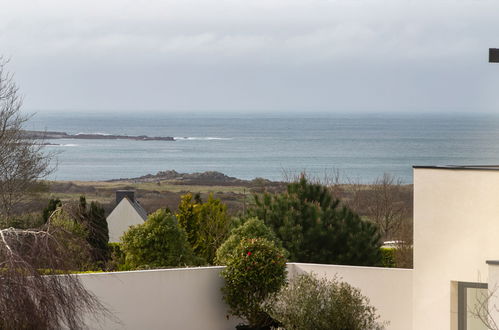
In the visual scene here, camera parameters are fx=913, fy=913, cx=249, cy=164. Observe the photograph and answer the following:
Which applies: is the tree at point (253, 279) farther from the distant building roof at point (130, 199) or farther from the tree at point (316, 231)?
the distant building roof at point (130, 199)

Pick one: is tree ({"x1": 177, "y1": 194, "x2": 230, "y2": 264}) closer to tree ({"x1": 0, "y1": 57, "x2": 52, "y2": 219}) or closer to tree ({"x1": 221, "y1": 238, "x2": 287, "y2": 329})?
tree ({"x1": 221, "y1": 238, "x2": 287, "y2": 329})

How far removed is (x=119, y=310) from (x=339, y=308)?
3.90 m

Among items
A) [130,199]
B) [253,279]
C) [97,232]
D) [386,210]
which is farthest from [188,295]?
[130,199]

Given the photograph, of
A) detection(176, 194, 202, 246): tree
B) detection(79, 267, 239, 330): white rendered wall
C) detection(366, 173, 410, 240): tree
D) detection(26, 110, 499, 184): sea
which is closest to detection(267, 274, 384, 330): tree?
detection(79, 267, 239, 330): white rendered wall

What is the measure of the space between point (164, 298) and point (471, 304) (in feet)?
18.1

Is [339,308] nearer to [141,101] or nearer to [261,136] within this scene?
[141,101]

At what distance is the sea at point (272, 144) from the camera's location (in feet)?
283

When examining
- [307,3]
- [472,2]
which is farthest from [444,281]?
[307,3]

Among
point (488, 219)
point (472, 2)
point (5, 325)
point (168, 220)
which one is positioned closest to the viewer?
point (5, 325)

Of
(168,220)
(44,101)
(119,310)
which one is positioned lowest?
(119,310)

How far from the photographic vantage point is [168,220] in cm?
1878

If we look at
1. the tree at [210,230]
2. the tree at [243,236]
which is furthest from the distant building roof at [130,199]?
the tree at [243,236]

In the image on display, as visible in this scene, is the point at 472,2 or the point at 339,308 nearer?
the point at 339,308

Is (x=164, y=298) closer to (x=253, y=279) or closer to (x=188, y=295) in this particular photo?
(x=188, y=295)
